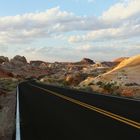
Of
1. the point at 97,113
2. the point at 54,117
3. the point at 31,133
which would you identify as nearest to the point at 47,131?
the point at 31,133

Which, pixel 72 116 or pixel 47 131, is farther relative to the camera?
pixel 72 116

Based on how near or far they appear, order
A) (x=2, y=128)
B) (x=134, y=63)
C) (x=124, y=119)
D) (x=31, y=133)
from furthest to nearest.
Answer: (x=134, y=63), (x=124, y=119), (x=2, y=128), (x=31, y=133)

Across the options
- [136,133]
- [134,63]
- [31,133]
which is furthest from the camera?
[134,63]

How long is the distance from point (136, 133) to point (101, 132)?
1.11 meters

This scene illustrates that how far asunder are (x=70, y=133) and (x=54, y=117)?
4.92 metres

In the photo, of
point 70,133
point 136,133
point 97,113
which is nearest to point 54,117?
point 97,113

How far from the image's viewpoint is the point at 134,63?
90438 millimetres

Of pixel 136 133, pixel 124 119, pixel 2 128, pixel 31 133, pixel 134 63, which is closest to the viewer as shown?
pixel 136 133

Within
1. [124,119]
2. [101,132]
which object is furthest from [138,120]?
[101,132]

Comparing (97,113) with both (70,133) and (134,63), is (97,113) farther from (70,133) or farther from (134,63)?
(134,63)

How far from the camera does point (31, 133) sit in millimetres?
13000

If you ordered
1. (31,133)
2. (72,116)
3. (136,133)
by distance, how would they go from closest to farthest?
(136,133)
(31,133)
(72,116)

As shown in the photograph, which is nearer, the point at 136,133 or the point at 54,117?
the point at 136,133

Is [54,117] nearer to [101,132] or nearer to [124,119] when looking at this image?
[124,119]
